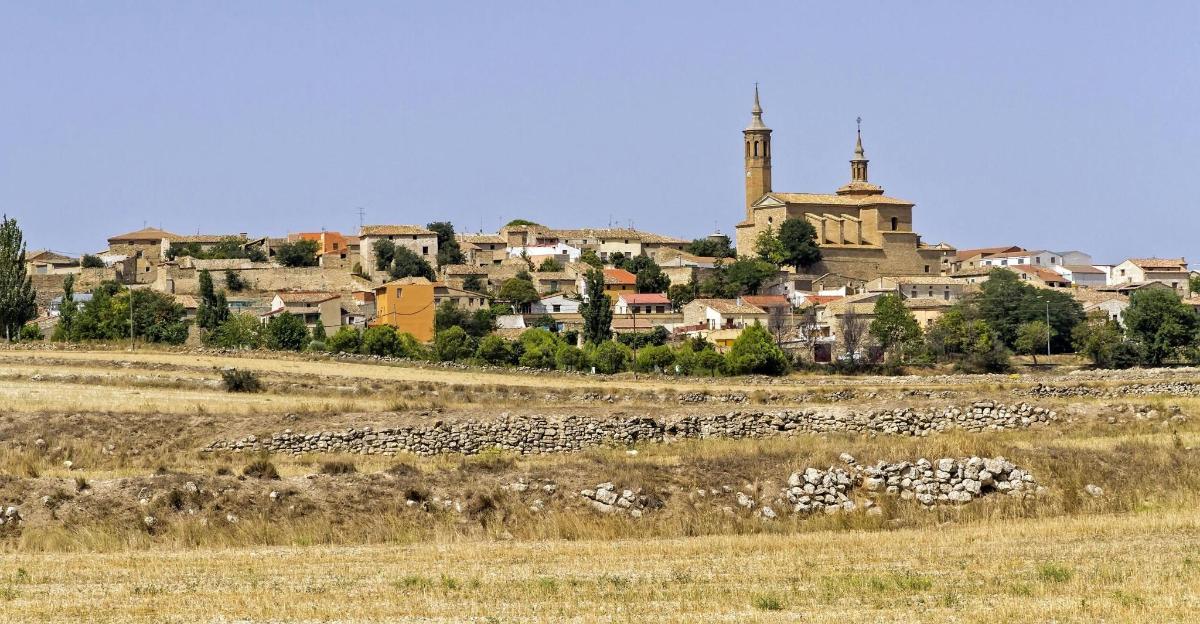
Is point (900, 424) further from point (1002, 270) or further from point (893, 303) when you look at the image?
point (1002, 270)

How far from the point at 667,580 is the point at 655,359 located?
56411 millimetres

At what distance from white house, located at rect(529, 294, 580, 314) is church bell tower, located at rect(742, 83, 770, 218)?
38.0 m

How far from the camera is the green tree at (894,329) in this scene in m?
78.6

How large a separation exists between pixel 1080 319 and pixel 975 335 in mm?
9381

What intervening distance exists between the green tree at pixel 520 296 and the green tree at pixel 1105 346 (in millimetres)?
30871

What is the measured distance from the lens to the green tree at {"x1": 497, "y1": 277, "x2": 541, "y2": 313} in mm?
96438

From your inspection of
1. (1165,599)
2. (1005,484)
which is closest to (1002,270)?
(1005,484)

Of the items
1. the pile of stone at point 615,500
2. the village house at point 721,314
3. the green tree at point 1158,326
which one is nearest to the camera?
the pile of stone at point 615,500

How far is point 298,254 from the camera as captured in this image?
114m

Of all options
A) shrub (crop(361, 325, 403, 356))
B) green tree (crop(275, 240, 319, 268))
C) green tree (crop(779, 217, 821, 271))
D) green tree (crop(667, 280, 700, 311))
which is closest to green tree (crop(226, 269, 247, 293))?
green tree (crop(275, 240, 319, 268))

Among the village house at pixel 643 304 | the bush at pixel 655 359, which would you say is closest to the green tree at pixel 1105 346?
the bush at pixel 655 359

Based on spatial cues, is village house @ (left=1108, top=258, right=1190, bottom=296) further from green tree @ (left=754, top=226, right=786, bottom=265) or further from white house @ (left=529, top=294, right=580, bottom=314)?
white house @ (left=529, top=294, right=580, bottom=314)

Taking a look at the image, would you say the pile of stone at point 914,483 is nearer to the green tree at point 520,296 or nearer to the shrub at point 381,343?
the shrub at point 381,343

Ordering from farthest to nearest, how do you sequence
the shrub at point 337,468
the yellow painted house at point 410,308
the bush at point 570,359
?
1. the yellow painted house at point 410,308
2. the bush at point 570,359
3. the shrub at point 337,468
